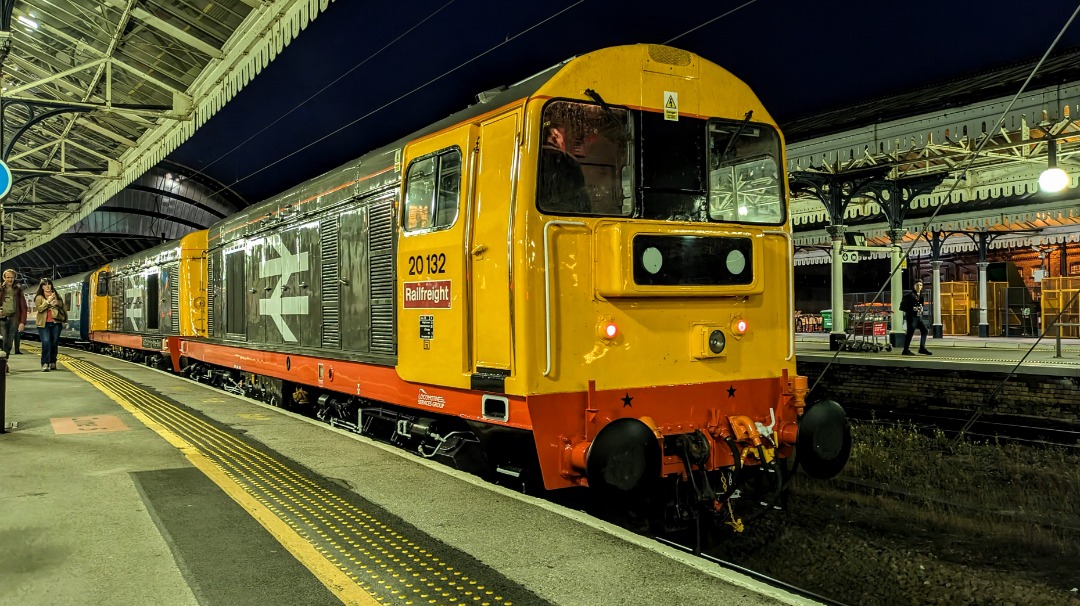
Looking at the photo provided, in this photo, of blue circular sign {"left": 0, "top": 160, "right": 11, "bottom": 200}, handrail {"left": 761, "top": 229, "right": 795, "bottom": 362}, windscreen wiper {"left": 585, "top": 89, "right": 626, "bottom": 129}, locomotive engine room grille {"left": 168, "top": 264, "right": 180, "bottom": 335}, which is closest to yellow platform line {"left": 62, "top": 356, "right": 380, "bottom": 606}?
windscreen wiper {"left": 585, "top": 89, "right": 626, "bottom": 129}

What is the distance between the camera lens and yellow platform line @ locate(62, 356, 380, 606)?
3.15m

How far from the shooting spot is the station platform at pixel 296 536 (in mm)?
3139

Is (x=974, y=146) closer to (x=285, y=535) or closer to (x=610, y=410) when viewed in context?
(x=610, y=410)

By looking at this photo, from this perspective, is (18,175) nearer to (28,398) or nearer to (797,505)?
(28,398)

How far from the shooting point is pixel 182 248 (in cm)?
1299

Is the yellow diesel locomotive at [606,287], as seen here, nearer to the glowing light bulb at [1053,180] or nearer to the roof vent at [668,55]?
the roof vent at [668,55]

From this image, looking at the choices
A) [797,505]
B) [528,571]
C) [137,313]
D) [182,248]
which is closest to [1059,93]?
[797,505]

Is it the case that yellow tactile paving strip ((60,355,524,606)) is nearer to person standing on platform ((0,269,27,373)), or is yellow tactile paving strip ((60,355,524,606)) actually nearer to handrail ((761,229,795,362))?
handrail ((761,229,795,362))

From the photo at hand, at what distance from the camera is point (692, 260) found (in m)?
4.73

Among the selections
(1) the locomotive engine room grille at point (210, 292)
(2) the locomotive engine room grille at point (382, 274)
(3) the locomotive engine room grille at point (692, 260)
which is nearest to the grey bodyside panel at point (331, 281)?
(2) the locomotive engine room grille at point (382, 274)

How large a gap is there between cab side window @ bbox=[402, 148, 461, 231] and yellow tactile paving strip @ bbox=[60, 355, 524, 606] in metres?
2.05

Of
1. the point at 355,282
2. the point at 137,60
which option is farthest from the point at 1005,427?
the point at 137,60

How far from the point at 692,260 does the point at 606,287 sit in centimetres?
70

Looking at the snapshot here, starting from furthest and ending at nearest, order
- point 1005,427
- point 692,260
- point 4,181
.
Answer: point 1005,427 → point 4,181 → point 692,260
